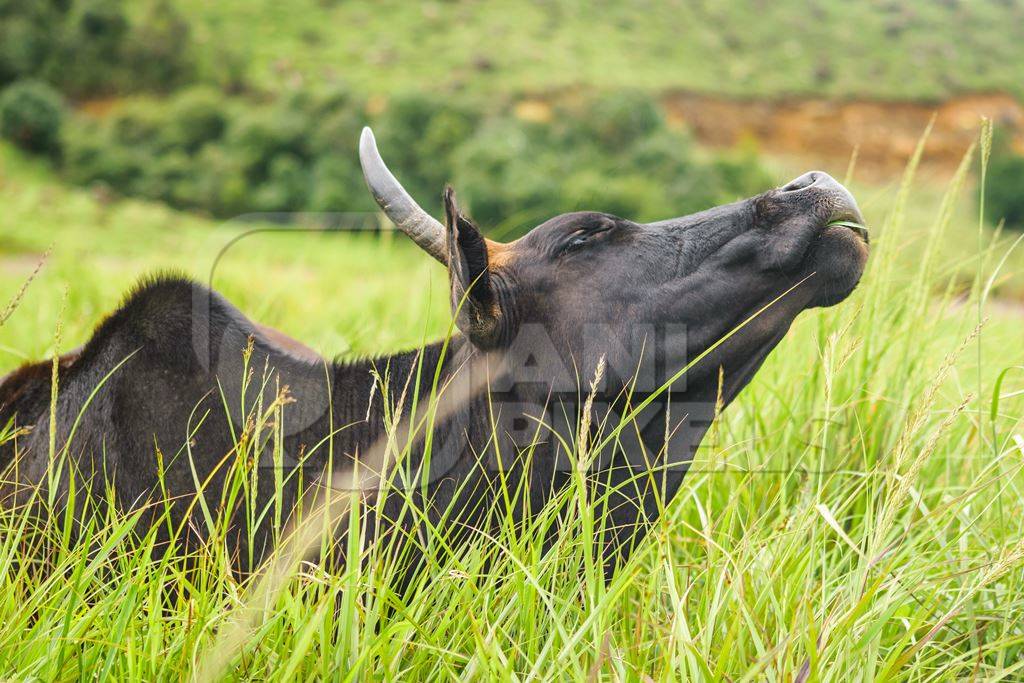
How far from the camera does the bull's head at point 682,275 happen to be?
2.56 m

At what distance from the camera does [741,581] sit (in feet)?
6.34

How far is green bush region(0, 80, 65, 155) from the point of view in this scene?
24609 millimetres

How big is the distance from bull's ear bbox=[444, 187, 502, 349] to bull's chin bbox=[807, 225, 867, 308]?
96cm

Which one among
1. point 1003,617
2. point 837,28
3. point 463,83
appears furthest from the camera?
point 837,28

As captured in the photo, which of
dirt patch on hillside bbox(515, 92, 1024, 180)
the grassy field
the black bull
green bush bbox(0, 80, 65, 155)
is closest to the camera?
the black bull

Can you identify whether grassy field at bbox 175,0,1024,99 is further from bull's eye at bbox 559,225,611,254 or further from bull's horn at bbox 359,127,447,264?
bull's eye at bbox 559,225,611,254

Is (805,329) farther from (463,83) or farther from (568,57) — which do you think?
(568,57)

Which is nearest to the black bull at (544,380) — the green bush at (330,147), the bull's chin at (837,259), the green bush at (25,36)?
the bull's chin at (837,259)

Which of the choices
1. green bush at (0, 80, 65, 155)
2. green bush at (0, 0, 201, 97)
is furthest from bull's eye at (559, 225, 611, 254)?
green bush at (0, 0, 201, 97)

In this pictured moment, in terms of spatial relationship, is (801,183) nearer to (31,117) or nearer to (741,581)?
(741,581)

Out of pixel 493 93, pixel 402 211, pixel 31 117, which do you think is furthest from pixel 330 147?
pixel 402 211

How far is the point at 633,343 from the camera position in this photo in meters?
2.55

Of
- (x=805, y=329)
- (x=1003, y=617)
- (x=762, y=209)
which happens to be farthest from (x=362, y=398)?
(x=805, y=329)

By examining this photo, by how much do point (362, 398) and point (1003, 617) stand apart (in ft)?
6.29
